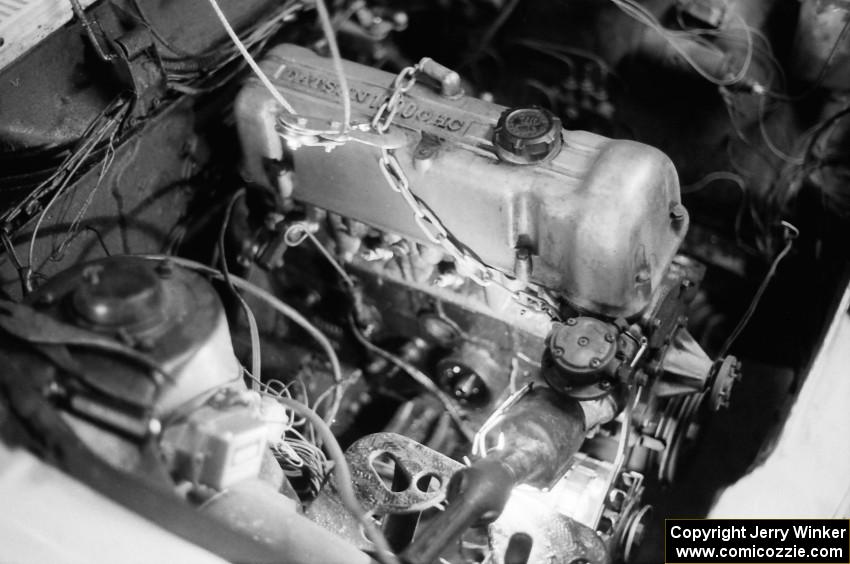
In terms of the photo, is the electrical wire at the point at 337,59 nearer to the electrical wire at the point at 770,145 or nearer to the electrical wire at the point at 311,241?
the electrical wire at the point at 311,241

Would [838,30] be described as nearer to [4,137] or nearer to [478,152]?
[478,152]

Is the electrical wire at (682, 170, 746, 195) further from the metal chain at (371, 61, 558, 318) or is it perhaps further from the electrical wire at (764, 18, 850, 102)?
the metal chain at (371, 61, 558, 318)

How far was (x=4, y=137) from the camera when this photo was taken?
196 cm

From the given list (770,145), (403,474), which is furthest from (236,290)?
(770,145)

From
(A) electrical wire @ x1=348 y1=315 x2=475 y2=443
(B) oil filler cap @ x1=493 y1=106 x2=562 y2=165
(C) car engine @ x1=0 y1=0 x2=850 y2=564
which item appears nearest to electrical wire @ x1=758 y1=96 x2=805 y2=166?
(C) car engine @ x1=0 y1=0 x2=850 y2=564

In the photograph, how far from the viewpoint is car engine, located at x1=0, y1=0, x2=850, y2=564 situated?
1463 millimetres

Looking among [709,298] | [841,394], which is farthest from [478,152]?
[709,298]

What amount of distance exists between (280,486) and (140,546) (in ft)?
1.47

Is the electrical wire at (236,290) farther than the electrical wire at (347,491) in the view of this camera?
Yes

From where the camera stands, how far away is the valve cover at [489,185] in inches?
A: 71.7

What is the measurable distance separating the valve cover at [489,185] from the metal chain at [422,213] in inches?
0.7

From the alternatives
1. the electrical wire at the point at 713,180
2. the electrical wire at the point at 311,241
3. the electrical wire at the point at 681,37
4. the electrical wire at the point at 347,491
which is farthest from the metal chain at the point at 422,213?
the electrical wire at the point at 713,180

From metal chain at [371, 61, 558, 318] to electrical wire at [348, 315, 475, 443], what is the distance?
1.03 ft

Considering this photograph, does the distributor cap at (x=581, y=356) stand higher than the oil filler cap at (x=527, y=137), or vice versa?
the oil filler cap at (x=527, y=137)
